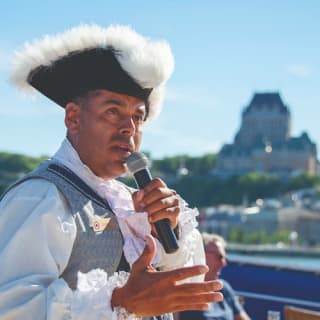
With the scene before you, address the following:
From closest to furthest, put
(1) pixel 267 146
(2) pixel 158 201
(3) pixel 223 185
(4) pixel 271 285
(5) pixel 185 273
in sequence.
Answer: (5) pixel 185 273 → (2) pixel 158 201 → (4) pixel 271 285 → (3) pixel 223 185 → (1) pixel 267 146

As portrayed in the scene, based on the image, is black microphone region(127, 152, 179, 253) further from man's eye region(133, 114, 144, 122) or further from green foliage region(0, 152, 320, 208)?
green foliage region(0, 152, 320, 208)

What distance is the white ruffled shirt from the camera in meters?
1.56

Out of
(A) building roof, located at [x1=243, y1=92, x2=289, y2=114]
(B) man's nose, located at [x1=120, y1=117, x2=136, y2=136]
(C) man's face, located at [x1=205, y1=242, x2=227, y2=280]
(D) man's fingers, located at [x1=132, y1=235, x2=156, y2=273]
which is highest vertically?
(A) building roof, located at [x1=243, y1=92, x2=289, y2=114]

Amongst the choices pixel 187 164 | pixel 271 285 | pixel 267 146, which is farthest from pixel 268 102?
pixel 271 285

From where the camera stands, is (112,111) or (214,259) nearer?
(112,111)

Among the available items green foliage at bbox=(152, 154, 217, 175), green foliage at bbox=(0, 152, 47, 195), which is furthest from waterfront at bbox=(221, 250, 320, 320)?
green foliage at bbox=(152, 154, 217, 175)

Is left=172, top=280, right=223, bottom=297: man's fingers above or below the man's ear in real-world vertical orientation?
below

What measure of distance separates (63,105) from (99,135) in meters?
0.17

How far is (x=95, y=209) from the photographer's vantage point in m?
1.81

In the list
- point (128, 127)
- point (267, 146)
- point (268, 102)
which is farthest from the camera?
point (268, 102)

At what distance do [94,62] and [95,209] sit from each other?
31 cm

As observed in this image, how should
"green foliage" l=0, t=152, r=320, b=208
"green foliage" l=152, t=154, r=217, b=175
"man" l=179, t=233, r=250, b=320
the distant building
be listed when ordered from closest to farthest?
"man" l=179, t=233, r=250, b=320
"green foliage" l=0, t=152, r=320, b=208
the distant building
"green foliage" l=152, t=154, r=217, b=175

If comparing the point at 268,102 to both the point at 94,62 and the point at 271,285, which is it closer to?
the point at 271,285

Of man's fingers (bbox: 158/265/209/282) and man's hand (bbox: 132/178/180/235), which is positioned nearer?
man's fingers (bbox: 158/265/209/282)
